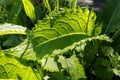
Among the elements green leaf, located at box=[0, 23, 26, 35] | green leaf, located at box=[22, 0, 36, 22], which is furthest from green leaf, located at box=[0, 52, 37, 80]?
green leaf, located at box=[22, 0, 36, 22]

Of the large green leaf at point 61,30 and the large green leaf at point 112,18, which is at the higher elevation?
the large green leaf at point 61,30

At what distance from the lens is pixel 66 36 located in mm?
992

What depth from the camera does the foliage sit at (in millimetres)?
919

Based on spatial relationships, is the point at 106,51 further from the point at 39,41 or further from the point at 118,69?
the point at 39,41

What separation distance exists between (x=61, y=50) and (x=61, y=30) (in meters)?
0.08

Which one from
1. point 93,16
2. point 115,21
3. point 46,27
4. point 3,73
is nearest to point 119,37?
point 115,21

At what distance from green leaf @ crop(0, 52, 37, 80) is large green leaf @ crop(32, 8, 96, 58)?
6 cm

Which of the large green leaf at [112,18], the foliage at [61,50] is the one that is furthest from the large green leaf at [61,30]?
the large green leaf at [112,18]

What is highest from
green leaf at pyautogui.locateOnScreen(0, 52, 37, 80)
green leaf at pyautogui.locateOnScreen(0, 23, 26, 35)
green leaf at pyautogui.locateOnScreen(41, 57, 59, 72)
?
green leaf at pyautogui.locateOnScreen(0, 23, 26, 35)

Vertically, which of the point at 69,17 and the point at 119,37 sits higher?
the point at 69,17

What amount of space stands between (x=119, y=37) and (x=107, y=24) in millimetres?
82

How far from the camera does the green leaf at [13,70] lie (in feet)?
2.94

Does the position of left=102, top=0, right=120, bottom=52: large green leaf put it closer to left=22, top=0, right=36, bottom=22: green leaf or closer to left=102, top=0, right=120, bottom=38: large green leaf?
left=102, top=0, right=120, bottom=38: large green leaf

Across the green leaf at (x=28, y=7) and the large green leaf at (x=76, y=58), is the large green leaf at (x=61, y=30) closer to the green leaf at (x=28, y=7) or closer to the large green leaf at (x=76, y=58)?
the large green leaf at (x=76, y=58)
